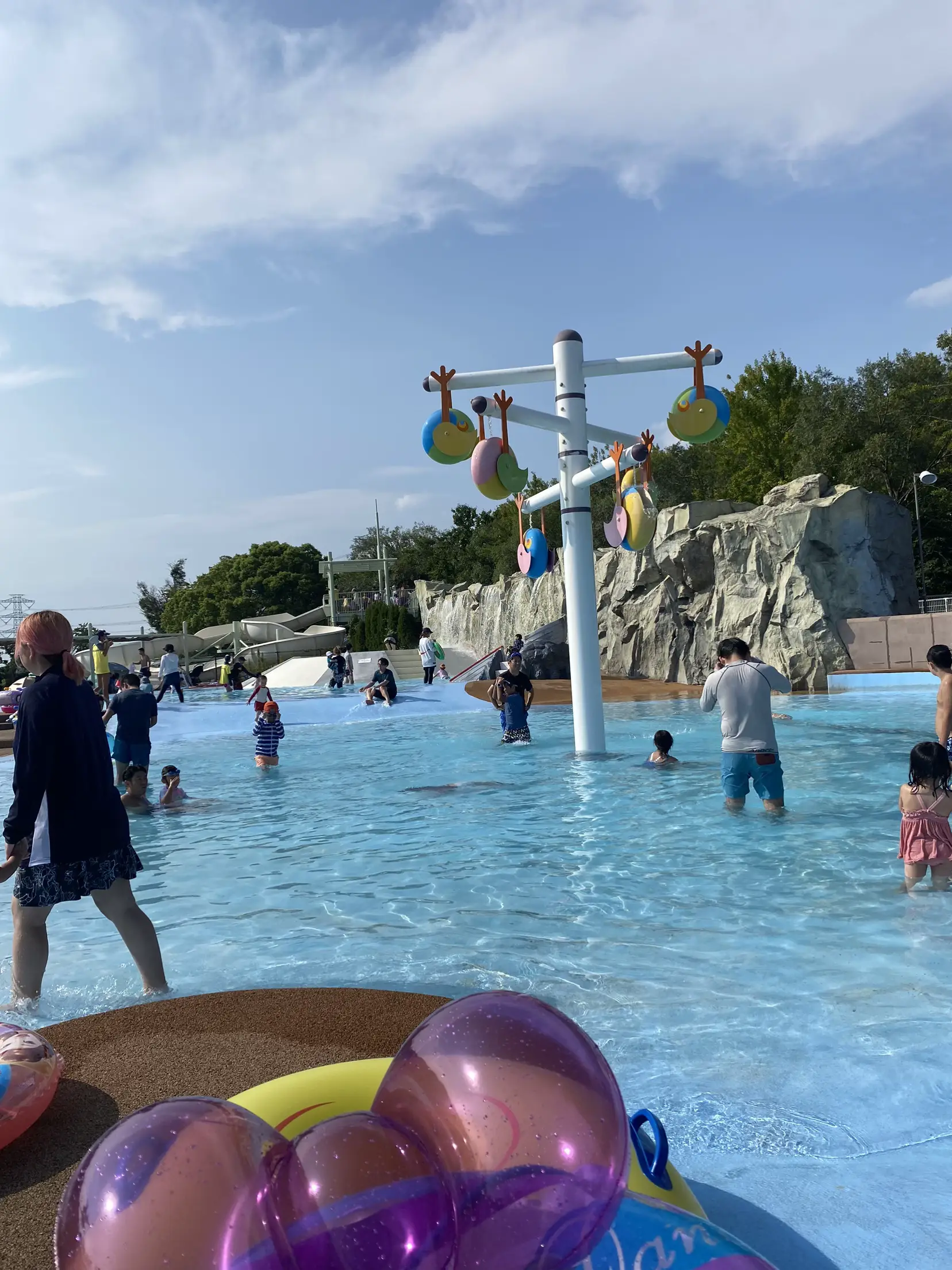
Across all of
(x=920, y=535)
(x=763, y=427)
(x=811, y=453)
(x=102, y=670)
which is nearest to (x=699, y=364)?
(x=102, y=670)

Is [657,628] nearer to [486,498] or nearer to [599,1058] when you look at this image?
[486,498]

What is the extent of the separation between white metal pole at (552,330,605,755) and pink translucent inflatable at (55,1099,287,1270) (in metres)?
10.2

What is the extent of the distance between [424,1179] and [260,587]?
63038mm

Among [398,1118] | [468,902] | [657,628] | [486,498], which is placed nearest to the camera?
[398,1118]

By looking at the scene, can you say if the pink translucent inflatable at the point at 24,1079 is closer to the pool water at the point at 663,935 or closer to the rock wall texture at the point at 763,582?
the pool water at the point at 663,935

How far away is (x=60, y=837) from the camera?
12.7ft

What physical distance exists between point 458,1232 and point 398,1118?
8.6 inches

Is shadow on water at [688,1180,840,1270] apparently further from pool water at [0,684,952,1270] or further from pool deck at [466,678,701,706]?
pool deck at [466,678,701,706]

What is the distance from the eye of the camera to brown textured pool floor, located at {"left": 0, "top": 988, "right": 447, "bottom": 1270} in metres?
2.69

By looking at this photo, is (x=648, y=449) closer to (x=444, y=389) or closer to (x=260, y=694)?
(x=444, y=389)

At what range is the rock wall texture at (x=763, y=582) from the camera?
21.2 m

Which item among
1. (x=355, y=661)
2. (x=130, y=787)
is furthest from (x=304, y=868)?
(x=355, y=661)

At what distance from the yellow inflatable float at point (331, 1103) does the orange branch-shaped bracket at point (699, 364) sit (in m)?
9.97

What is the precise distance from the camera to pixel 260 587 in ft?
206
